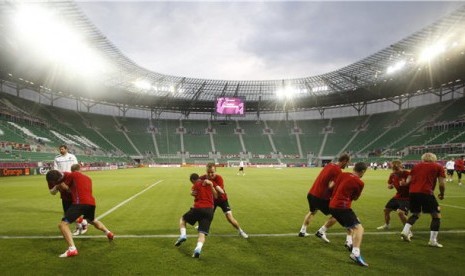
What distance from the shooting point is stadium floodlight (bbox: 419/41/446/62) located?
47844 millimetres

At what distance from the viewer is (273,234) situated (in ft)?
28.3

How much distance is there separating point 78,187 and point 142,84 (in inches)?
2775

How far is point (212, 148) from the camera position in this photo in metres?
88.1

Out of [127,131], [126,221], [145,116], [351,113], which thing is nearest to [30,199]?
[126,221]

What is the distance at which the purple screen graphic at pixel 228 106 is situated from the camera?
7994cm

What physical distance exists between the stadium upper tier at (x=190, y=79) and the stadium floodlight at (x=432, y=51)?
0.17 metres

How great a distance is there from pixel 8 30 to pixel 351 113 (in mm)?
80380

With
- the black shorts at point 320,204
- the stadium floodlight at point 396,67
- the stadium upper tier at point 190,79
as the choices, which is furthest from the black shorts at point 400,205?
the stadium floodlight at point 396,67

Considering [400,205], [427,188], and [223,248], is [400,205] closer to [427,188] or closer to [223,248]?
[427,188]

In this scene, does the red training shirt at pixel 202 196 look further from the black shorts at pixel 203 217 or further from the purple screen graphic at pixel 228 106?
the purple screen graphic at pixel 228 106

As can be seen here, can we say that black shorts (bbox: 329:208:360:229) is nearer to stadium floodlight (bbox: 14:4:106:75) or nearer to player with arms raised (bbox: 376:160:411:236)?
player with arms raised (bbox: 376:160:411:236)

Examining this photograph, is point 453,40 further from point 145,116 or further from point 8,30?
point 145,116

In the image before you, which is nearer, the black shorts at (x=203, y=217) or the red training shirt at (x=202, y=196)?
the black shorts at (x=203, y=217)

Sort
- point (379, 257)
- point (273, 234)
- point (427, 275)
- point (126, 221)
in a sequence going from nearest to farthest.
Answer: point (427, 275), point (379, 257), point (273, 234), point (126, 221)
